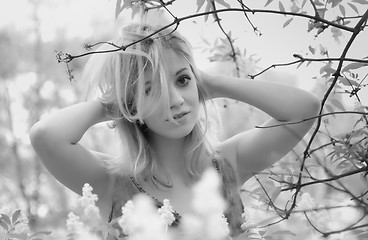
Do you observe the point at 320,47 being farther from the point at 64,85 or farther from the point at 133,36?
the point at 64,85

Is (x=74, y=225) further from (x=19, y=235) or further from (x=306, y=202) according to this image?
(x=306, y=202)

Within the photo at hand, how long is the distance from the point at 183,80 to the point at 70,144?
1.01 ft

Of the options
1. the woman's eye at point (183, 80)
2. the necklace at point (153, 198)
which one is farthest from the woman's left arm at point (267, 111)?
the necklace at point (153, 198)

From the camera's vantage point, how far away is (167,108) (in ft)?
4.13

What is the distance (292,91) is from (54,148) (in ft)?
1.97

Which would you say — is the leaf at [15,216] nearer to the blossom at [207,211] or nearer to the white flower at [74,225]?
the white flower at [74,225]

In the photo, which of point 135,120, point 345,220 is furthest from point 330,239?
point 135,120

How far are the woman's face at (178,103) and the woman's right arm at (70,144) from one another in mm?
145

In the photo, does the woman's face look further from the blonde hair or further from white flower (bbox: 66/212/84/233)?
white flower (bbox: 66/212/84/233)

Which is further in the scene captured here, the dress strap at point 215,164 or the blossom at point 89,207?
the dress strap at point 215,164

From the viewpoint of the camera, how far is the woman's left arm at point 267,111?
54.4 inches

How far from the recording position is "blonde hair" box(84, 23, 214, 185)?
1.28 meters

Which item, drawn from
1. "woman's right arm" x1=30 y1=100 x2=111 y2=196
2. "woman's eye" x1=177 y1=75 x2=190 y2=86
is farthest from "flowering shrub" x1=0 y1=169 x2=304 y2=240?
"woman's eye" x1=177 y1=75 x2=190 y2=86

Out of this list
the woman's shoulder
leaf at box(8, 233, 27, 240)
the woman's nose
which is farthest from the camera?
the woman's shoulder
